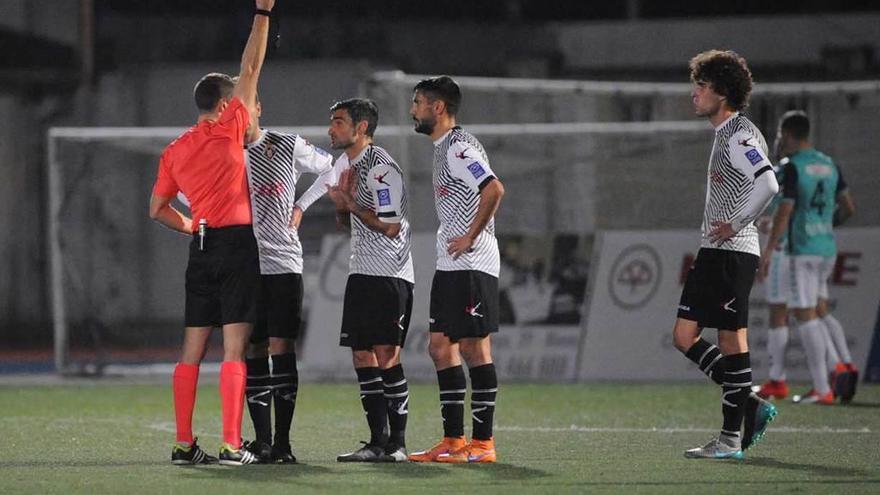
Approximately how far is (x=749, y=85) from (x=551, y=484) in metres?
2.77

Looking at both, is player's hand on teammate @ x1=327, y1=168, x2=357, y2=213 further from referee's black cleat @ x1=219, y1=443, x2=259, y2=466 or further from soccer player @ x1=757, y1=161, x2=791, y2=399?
soccer player @ x1=757, y1=161, x2=791, y2=399

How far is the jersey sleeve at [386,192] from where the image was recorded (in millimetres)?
8797

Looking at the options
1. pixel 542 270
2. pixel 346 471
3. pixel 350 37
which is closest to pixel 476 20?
pixel 350 37

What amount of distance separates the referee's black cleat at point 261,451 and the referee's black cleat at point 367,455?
0.40m

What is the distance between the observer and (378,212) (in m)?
8.81

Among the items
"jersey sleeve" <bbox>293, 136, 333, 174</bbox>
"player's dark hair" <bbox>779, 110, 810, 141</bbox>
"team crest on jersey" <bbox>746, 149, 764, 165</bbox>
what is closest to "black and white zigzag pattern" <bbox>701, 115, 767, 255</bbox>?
"team crest on jersey" <bbox>746, 149, 764, 165</bbox>

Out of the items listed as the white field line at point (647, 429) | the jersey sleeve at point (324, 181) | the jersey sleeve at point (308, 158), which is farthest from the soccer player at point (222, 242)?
the white field line at point (647, 429)

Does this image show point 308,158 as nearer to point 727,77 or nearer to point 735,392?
point 727,77

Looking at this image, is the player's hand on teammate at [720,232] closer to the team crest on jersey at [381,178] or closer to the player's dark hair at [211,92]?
the team crest on jersey at [381,178]

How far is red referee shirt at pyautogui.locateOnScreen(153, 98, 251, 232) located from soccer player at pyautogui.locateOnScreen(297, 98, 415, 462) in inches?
21.7

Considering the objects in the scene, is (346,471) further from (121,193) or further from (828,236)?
(121,193)

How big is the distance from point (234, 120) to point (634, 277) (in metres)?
7.94

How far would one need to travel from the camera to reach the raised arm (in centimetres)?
823

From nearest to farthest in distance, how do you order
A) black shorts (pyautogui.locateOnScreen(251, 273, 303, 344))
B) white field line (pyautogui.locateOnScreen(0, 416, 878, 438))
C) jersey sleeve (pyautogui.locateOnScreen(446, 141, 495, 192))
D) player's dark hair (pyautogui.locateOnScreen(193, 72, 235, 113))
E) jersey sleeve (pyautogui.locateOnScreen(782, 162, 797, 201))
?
player's dark hair (pyautogui.locateOnScreen(193, 72, 235, 113))
jersey sleeve (pyautogui.locateOnScreen(446, 141, 495, 192))
black shorts (pyautogui.locateOnScreen(251, 273, 303, 344))
white field line (pyautogui.locateOnScreen(0, 416, 878, 438))
jersey sleeve (pyautogui.locateOnScreen(782, 162, 797, 201))
